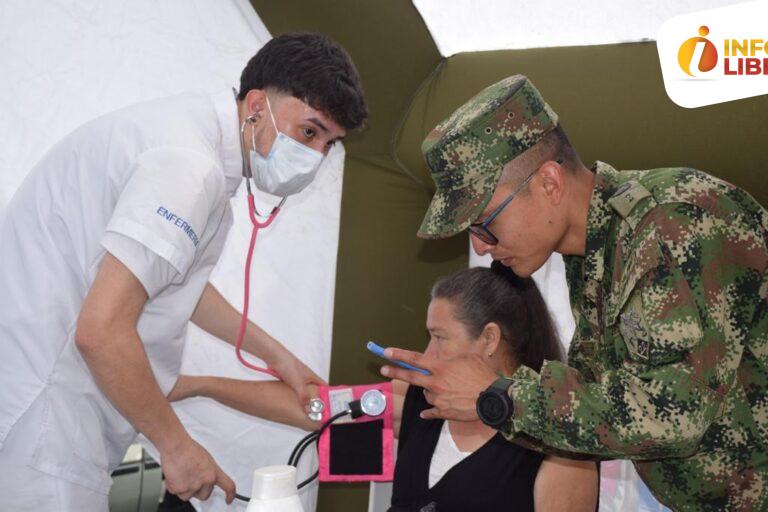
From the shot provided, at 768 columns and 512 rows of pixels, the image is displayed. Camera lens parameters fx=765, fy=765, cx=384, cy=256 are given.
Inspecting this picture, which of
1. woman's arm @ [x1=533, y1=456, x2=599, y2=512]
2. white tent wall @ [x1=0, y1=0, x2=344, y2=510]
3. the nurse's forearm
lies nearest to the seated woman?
woman's arm @ [x1=533, y1=456, x2=599, y2=512]

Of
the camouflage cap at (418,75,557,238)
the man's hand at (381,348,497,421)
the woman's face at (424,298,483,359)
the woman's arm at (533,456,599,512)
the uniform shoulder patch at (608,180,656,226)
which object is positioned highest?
the camouflage cap at (418,75,557,238)

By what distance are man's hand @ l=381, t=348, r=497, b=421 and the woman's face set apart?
1.58 feet

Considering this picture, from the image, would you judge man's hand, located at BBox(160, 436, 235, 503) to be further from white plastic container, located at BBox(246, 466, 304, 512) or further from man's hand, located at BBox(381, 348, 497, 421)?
man's hand, located at BBox(381, 348, 497, 421)

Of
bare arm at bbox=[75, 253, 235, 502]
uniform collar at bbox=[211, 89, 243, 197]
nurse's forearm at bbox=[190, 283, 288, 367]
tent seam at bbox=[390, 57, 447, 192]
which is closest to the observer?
bare arm at bbox=[75, 253, 235, 502]

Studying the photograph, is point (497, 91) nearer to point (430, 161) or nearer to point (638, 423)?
point (430, 161)

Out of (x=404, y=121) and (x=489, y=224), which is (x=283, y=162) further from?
(x=404, y=121)

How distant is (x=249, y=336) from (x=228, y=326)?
6 centimetres

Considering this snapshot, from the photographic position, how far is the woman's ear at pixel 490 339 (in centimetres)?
185

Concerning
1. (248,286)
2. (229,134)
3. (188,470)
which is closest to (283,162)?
(229,134)

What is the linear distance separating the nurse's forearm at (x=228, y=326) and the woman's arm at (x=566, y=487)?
2.50 feet

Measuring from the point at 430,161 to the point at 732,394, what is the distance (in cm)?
65

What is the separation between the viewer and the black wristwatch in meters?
1.19

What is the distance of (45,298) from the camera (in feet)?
4.74

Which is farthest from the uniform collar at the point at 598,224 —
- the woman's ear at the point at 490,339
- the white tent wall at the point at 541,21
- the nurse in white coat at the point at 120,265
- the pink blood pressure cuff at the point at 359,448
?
the pink blood pressure cuff at the point at 359,448
